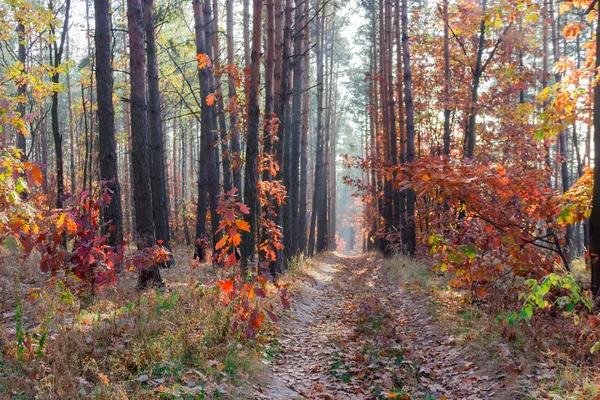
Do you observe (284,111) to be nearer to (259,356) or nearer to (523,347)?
(259,356)

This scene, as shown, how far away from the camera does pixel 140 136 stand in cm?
842

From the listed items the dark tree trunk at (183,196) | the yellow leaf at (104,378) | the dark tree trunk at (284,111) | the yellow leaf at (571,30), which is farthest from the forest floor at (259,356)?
the dark tree trunk at (183,196)

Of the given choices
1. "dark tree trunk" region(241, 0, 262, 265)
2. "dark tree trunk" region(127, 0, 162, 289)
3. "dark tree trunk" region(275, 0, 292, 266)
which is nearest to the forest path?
"dark tree trunk" region(241, 0, 262, 265)

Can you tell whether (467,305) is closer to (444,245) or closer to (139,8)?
(444,245)

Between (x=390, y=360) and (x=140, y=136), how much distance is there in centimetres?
575

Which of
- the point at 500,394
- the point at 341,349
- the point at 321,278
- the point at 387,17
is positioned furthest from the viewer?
the point at 387,17

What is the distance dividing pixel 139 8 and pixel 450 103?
11.1 metres

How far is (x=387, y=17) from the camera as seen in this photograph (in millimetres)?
18766

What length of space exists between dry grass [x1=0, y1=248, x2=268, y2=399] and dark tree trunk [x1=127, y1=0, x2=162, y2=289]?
5.79ft

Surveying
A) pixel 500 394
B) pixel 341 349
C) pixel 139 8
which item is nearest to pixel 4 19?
pixel 139 8

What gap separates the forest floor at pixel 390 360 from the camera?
488 centimetres

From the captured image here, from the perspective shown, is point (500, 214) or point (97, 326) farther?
point (500, 214)

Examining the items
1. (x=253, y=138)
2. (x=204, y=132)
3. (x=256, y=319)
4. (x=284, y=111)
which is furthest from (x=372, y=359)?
(x=204, y=132)

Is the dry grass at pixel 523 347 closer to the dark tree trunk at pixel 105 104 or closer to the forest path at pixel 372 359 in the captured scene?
the forest path at pixel 372 359
